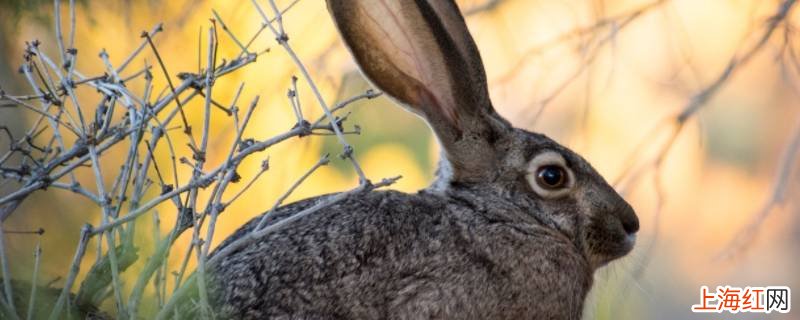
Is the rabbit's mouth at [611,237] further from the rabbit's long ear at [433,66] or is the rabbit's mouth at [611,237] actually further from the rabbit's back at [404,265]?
the rabbit's long ear at [433,66]

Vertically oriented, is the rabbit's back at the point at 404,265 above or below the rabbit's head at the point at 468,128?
below

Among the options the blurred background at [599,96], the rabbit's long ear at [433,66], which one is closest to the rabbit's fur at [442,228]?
the rabbit's long ear at [433,66]

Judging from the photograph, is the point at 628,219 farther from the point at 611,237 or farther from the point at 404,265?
the point at 404,265

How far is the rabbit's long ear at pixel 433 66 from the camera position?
5.43 ft

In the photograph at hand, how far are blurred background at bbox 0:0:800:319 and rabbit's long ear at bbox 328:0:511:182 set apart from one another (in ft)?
0.78

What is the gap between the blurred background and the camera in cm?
202

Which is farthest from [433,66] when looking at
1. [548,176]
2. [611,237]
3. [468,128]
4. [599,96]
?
[599,96]

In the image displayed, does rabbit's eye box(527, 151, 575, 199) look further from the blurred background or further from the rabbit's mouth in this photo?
the blurred background

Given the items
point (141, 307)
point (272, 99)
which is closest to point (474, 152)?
point (272, 99)

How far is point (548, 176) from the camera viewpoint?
1.78m

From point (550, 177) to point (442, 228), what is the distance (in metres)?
0.23

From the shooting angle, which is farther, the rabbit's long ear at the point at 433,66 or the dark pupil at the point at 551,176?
the dark pupil at the point at 551,176

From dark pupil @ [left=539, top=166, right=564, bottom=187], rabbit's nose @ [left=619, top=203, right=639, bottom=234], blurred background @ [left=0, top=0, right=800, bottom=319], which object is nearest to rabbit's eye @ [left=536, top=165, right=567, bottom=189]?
dark pupil @ [left=539, top=166, right=564, bottom=187]

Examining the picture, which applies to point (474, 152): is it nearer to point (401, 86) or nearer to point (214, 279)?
point (401, 86)
